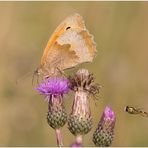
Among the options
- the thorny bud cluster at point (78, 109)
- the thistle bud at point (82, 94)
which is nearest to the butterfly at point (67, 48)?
the thorny bud cluster at point (78, 109)

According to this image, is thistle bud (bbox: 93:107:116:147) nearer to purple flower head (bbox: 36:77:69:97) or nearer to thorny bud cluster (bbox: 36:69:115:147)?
thorny bud cluster (bbox: 36:69:115:147)

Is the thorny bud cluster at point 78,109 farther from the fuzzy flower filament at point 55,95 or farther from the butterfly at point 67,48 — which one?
the butterfly at point 67,48

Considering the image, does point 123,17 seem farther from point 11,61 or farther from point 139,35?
point 11,61

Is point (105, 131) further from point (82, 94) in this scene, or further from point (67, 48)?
point (67, 48)

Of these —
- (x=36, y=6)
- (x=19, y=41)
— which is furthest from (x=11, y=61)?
(x=36, y=6)

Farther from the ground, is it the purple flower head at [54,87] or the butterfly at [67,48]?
the butterfly at [67,48]

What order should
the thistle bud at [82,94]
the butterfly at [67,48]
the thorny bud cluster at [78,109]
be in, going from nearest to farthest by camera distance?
1. the thorny bud cluster at [78,109]
2. the thistle bud at [82,94]
3. the butterfly at [67,48]

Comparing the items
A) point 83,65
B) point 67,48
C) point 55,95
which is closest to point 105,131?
point 55,95

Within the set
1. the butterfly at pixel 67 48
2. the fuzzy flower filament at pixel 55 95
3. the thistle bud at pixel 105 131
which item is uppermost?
the butterfly at pixel 67 48
